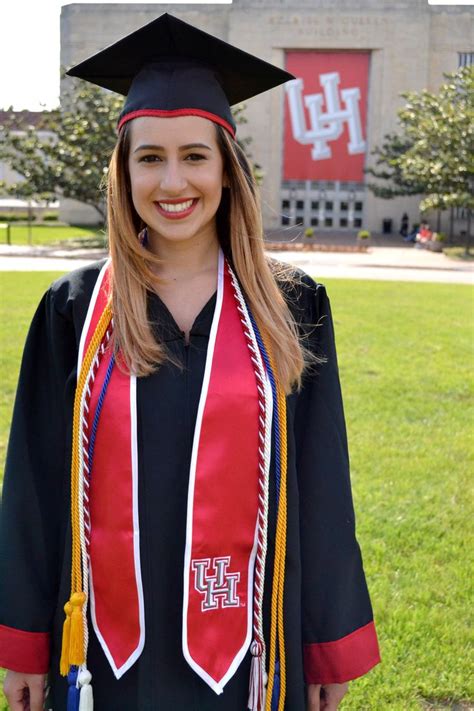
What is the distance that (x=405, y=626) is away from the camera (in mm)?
3322

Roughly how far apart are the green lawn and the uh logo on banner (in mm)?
9151

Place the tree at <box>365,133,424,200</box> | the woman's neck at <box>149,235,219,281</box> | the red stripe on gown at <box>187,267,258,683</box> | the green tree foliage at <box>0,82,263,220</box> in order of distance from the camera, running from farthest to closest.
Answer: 1. the tree at <box>365,133,424,200</box>
2. the green tree foliage at <box>0,82,263,220</box>
3. the woman's neck at <box>149,235,219,281</box>
4. the red stripe on gown at <box>187,267,258,683</box>

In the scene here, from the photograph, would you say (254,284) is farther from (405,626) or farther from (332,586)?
(405,626)

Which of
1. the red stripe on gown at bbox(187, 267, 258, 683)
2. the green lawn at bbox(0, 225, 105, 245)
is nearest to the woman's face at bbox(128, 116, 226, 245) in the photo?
the red stripe on gown at bbox(187, 267, 258, 683)

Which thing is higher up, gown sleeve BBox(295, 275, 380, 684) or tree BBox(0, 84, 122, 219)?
tree BBox(0, 84, 122, 219)

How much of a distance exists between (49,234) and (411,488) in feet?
99.2

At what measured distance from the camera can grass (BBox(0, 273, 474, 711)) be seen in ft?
10.0

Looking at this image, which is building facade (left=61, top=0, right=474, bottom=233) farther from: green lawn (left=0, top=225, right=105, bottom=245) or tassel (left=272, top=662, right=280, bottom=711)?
tassel (left=272, top=662, right=280, bottom=711)

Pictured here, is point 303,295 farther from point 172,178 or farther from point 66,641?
point 66,641

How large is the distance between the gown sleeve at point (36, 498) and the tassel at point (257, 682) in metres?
0.45

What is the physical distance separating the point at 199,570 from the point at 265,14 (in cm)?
3696

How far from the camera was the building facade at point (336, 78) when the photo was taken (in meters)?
35.5

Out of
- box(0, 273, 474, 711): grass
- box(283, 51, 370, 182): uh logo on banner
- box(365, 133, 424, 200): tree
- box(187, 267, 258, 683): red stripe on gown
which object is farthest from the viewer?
box(283, 51, 370, 182): uh logo on banner

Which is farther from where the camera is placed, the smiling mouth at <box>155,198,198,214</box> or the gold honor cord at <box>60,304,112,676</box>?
the smiling mouth at <box>155,198,198,214</box>
